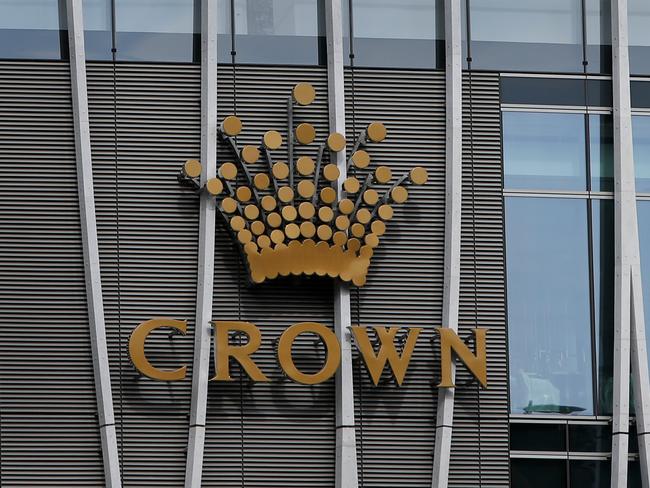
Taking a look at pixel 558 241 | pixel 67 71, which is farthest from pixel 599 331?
pixel 67 71

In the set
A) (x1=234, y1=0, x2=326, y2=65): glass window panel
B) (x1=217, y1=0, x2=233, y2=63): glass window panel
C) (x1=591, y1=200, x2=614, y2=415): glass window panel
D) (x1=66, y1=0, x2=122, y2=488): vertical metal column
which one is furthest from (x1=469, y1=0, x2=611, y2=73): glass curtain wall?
(x1=66, y1=0, x2=122, y2=488): vertical metal column

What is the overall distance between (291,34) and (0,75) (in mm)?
4117

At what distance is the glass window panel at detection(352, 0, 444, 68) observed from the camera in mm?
24469

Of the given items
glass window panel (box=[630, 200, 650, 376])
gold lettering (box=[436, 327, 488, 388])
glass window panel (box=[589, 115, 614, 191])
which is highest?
glass window panel (box=[589, 115, 614, 191])

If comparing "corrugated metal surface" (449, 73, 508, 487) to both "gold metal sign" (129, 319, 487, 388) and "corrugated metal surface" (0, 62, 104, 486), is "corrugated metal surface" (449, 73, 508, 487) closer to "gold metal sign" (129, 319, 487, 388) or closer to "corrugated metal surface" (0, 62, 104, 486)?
"gold metal sign" (129, 319, 487, 388)

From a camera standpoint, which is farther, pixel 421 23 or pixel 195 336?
pixel 421 23

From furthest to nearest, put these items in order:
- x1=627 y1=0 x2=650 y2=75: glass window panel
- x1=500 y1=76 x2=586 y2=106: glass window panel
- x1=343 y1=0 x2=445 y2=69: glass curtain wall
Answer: x1=627 y1=0 x2=650 y2=75: glass window panel, x1=500 y1=76 x2=586 y2=106: glass window panel, x1=343 y1=0 x2=445 y2=69: glass curtain wall

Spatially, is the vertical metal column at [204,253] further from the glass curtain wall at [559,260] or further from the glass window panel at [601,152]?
the glass window panel at [601,152]

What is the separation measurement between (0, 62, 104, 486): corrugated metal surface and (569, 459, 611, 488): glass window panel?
6532mm

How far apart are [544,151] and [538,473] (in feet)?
15.1

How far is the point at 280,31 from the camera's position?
24.3 meters

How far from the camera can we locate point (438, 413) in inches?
925

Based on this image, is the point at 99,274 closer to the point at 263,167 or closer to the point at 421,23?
the point at 263,167

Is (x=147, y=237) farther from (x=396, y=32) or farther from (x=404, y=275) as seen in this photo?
(x=396, y=32)
